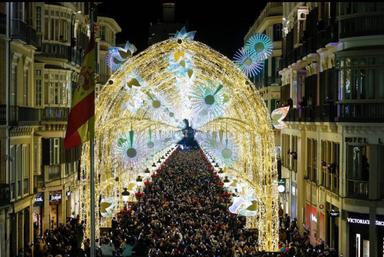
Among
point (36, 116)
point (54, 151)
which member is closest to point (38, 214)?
point (54, 151)

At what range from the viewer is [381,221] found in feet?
88.4

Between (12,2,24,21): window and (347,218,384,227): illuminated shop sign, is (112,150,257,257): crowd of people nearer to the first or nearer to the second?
(347,218,384,227): illuminated shop sign

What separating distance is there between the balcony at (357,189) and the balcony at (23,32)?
1357 cm

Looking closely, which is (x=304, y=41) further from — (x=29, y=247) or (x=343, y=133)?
(x=29, y=247)

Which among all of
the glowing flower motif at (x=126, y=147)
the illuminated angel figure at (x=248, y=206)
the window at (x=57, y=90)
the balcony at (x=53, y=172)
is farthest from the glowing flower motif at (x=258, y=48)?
the balcony at (x=53, y=172)

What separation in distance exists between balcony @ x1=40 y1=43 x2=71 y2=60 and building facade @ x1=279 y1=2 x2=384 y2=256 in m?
12.5

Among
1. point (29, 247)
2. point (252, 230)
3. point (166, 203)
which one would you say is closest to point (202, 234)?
point (252, 230)

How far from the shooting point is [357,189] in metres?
27.8

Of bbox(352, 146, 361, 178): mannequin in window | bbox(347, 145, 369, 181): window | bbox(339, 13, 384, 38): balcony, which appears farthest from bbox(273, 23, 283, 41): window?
bbox(352, 146, 361, 178): mannequin in window

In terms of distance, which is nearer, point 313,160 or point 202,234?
point 202,234

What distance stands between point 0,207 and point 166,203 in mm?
14122

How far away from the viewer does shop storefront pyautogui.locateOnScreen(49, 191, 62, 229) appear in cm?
3759

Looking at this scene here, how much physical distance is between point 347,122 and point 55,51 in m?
16.6

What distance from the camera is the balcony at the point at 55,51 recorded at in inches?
1457
